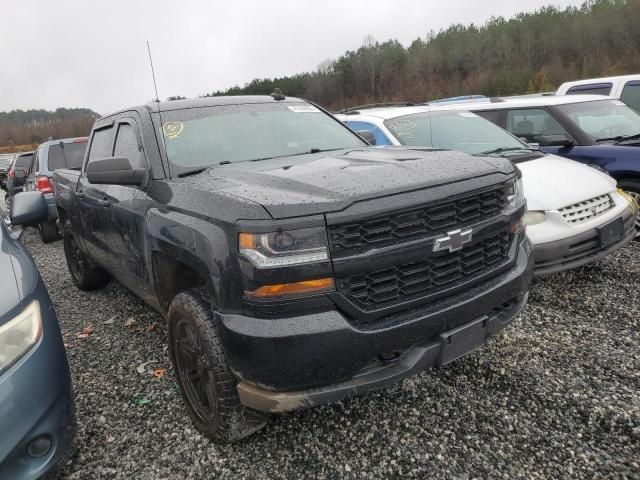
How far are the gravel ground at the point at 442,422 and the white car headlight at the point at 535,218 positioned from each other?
717mm

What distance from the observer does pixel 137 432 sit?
8.50 feet

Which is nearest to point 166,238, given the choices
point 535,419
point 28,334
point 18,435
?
point 28,334

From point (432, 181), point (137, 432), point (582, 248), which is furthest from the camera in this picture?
point (582, 248)

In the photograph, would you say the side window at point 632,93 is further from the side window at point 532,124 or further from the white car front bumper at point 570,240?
the white car front bumper at point 570,240

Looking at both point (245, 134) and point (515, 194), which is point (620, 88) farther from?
point (245, 134)

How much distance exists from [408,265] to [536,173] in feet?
8.66

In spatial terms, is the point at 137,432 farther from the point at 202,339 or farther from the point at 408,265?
the point at 408,265

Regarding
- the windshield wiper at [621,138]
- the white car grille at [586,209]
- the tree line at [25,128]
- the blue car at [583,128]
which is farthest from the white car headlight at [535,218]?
the tree line at [25,128]

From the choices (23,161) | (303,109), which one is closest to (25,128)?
(23,161)

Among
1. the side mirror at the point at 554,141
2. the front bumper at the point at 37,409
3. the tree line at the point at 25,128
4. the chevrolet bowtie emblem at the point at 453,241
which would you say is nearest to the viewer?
the front bumper at the point at 37,409

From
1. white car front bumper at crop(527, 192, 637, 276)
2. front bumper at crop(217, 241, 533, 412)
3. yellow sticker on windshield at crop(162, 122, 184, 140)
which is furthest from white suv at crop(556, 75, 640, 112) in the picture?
yellow sticker on windshield at crop(162, 122, 184, 140)

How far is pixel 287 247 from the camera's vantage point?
1.84 metres

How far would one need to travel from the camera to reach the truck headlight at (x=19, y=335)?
183 cm

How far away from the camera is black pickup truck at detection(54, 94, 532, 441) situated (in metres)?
1.85
